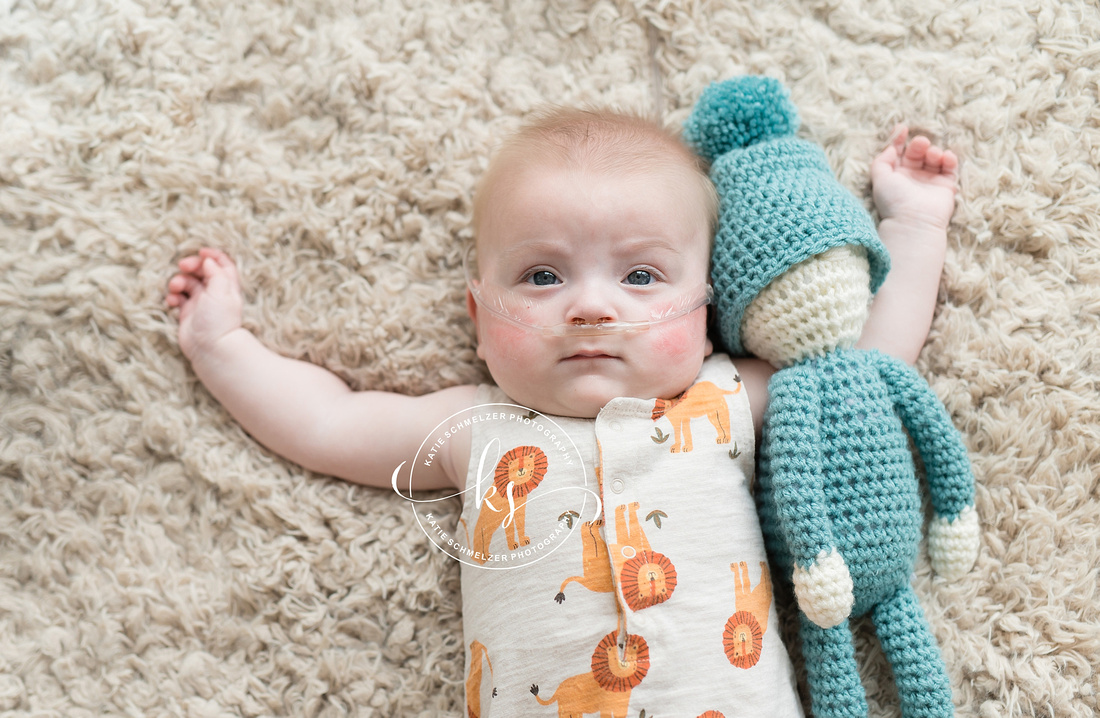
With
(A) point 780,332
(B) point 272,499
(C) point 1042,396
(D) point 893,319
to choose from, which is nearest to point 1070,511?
(C) point 1042,396

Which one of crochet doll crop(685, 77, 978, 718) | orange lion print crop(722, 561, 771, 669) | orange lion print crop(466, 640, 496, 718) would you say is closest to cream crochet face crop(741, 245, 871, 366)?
crochet doll crop(685, 77, 978, 718)

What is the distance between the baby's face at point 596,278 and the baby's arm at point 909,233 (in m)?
0.35

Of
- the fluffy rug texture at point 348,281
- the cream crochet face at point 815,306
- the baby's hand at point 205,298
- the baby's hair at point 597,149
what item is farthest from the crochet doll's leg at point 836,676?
the baby's hand at point 205,298

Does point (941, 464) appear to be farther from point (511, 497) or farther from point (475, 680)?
point (475, 680)

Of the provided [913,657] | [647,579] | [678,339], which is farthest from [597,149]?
[913,657]

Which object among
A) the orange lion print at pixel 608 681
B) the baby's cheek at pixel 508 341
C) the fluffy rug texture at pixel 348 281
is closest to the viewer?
the orange lion print at pixel 608 681

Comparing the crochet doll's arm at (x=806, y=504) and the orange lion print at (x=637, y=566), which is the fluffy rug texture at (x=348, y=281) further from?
the orange lion print at (x=637, y=566)

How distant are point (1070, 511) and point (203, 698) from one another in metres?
1.47

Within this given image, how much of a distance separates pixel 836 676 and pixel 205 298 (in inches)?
47.8

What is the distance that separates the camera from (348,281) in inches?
61.2

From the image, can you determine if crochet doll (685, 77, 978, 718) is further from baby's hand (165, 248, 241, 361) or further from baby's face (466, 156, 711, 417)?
baby's hand (165, 248, 241, 361)

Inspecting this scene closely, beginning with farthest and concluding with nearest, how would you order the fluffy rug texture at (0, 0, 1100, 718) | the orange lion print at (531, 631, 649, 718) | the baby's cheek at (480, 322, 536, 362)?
the fluffy rug texture at (0, 0, 1100, 718) → the baby's cheek at (480, 322, 536, 362) → the orange lion print at (531, 631, 649, 718)

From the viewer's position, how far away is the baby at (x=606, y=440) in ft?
4.05

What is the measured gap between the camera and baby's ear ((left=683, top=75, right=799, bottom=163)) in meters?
1.41
